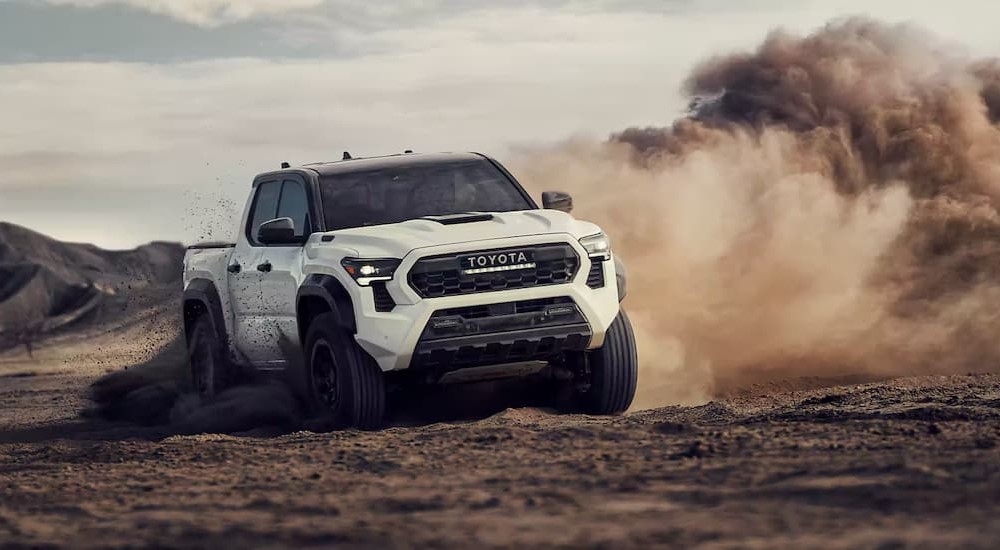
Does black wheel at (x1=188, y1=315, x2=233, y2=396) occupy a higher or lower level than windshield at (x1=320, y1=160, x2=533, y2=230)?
lower

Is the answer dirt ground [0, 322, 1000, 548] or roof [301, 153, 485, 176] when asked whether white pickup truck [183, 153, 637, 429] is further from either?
dirt ground [0, 322, 1000, 548]

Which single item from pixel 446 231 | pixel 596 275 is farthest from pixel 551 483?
pixel 596 275

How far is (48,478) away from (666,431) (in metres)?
3.36

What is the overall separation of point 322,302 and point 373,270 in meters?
0.77

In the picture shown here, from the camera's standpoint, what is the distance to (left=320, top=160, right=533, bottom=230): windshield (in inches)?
450

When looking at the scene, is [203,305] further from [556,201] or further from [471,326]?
[471,326]

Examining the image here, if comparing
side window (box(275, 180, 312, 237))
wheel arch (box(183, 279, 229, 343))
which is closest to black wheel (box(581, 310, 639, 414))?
side window (box(275, 180, 312, 237))

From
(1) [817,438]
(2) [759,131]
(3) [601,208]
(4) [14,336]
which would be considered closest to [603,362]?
(1) [817,438]

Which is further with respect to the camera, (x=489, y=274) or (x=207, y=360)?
(x=207, y=360)

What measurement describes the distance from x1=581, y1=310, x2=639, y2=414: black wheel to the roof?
179 centimetres

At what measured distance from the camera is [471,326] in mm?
10484

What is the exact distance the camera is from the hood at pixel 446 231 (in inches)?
417

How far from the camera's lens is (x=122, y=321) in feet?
155

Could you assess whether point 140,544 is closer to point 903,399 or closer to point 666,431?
point 666,431
